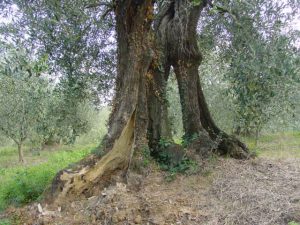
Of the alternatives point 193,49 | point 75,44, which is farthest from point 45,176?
point 193,49

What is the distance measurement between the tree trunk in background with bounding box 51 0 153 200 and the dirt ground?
1.77 feet

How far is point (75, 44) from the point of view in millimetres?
8594

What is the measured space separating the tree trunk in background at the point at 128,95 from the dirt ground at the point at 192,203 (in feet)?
1.77

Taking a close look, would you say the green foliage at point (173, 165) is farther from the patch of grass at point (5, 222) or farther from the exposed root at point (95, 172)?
the patch of grass at point (5, 222)

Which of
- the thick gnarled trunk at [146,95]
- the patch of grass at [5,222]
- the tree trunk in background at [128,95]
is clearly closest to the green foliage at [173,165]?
the thick gnarled trunk at [146,95]

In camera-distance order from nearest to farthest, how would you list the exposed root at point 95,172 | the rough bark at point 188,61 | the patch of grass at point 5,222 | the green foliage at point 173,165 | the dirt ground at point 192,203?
the dirt ground at point 192,203
the patch of grass at point 5,222
the exposed root at point 95,172
the green foliage at point 173,165
the rough bark at point 188,61

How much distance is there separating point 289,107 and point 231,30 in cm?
243

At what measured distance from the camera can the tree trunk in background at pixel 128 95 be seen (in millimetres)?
7395

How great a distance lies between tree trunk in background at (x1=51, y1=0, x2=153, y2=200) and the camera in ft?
24.3

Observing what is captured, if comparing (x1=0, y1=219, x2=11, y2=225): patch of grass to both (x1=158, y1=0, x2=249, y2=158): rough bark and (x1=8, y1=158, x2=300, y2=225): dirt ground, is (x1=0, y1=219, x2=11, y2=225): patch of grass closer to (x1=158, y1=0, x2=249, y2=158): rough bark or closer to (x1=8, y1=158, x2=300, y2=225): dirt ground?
(x1=8, y1=158, x2=300, y2=225): dirt ground

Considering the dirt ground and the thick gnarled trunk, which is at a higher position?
the thick gnarled trunk

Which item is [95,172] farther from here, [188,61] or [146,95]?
[188,61]

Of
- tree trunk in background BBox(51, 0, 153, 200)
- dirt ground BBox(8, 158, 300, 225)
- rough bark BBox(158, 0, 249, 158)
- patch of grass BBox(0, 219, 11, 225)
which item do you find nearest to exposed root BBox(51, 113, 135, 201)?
tree trunk in background BBox(51, 0, 153, 200)

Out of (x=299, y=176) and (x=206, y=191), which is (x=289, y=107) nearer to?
(x=299, y=176)
